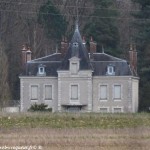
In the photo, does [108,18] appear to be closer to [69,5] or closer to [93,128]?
[69,5]

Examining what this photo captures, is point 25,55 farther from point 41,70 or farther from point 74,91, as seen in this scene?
point 74,91

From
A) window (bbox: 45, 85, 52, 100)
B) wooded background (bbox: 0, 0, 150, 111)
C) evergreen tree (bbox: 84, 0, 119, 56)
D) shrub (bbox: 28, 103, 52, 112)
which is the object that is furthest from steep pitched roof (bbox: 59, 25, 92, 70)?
evergreen tree (bbox: 84, 0, 119, 56)

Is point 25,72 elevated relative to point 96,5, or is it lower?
lower

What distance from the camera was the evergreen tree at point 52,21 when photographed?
7025cm

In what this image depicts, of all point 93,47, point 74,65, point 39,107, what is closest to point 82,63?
point 74,65

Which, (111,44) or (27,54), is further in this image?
(111,44)

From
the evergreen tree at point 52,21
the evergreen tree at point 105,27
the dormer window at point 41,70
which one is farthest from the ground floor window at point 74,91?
the evergreen tree at point 52,21

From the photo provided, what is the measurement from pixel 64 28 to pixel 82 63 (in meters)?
14.2

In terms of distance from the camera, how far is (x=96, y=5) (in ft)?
226

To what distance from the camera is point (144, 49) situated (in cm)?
5934

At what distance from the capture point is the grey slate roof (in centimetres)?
5669

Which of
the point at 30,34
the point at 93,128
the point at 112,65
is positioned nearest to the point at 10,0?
the point at 30,34

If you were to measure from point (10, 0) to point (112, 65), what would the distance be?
1930 cm

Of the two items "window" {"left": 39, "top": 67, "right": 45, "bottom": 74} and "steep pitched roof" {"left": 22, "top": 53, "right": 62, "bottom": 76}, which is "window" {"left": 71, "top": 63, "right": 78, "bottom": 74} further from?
"window" {"left": 39, "top": 67, "right": 45, "bottom": 74}
